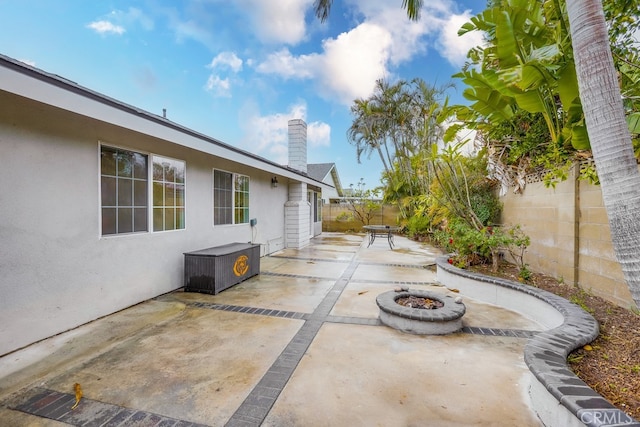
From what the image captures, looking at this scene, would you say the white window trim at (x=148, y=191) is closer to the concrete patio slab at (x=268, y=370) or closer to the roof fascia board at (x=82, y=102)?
the roof fascia board at (x=82, y=102)

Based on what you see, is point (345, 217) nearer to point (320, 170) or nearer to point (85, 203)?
point (320, 170)

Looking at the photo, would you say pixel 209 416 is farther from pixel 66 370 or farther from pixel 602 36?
pixel 602 36

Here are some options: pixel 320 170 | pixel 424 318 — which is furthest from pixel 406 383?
pixel 320 170

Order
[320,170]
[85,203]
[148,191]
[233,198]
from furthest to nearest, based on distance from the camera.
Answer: [320,170] < [233,198] < [148,191] < [85,203]

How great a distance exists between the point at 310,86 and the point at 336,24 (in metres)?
4.70

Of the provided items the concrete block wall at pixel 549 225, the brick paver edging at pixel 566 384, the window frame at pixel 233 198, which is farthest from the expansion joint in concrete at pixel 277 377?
the concrete block wall at pixel 549 225

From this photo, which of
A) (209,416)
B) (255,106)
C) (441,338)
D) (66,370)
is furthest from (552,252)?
(255,106)

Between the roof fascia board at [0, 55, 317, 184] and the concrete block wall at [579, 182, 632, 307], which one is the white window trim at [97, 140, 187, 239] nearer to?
the roof fascia board at [0, 55, 317, 184]

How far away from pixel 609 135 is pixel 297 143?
35.6 feet

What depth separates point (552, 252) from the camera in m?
5.24

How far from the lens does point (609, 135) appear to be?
6.45 feet

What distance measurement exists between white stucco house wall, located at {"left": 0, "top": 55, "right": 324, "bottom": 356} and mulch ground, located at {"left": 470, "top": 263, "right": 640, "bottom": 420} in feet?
17.8

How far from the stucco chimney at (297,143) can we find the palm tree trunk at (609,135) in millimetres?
10408

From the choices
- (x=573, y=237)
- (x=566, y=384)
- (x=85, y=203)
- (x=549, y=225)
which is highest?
(x=85, y=203)
